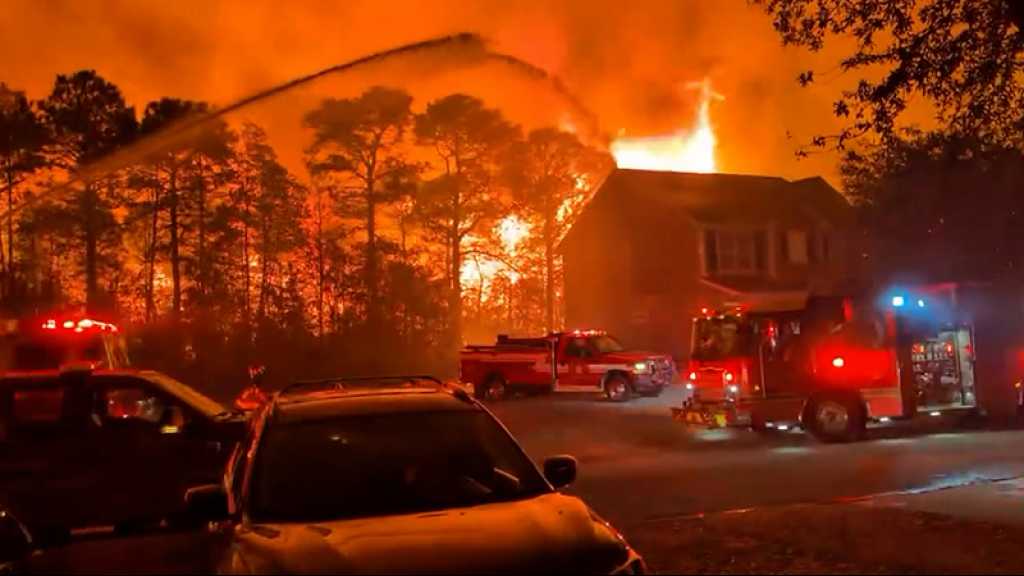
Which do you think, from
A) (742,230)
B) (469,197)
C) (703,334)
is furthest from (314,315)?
(703,334)

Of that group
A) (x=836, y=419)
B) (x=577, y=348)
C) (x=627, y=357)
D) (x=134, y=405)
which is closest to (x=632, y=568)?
(x=134, y=405)

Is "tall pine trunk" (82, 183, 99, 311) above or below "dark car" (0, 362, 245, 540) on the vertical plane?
above

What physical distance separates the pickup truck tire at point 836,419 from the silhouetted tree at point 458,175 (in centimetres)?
2504

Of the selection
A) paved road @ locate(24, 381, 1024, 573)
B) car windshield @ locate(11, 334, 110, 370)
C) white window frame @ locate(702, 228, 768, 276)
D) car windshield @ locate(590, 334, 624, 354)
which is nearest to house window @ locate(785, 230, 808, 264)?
white window frame @ locate(702, 228, 768, 276)

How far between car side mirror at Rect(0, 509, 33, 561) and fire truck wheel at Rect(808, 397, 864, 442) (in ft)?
39.6

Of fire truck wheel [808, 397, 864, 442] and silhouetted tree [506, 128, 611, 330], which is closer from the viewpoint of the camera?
fire truck wheel [808, 397, 864, 442]

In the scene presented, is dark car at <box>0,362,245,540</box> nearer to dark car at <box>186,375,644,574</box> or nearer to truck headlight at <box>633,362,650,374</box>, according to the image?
dark car at <box>186,375,644,574</box>

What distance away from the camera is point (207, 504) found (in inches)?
209

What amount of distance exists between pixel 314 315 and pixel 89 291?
8009 mm

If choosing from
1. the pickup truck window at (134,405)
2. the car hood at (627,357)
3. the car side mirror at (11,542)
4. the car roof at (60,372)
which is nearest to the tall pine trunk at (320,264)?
the car hood at (627,357)

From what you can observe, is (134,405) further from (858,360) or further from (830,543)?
(858,360)

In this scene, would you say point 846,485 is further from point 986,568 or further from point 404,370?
point 404,370

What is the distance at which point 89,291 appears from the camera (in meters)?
38.5

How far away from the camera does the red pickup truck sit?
87.2ft
